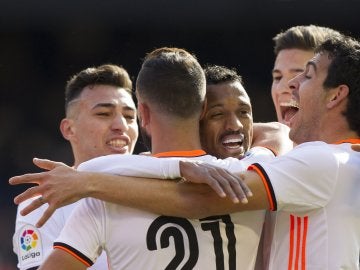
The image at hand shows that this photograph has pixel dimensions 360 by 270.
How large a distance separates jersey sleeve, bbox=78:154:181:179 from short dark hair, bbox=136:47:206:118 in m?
0.25

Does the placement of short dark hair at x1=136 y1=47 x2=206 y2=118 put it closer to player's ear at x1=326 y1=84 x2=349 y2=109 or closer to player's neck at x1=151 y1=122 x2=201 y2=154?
player's neck at x1=151 y1=122 x2=201 y2=154

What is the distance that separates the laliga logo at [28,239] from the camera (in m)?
3.97

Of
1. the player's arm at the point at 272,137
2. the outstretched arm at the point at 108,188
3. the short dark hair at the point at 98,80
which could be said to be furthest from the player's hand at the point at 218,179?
the short dark hair at the point at 98,80

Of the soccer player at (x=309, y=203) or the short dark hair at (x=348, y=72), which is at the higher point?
the short dark hair at (x=348, y=72)

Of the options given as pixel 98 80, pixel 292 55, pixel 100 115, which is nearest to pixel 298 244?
pixel 100 115

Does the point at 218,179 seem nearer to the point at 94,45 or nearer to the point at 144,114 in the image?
the point at 144,114

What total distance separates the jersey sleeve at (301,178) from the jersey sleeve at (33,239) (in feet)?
4.83

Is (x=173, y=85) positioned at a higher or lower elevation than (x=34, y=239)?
higher

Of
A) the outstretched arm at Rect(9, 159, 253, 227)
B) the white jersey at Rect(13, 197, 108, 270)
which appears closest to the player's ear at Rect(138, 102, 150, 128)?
the outstretched arm at Rect(9, 159, 253, 227)

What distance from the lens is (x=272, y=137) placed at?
3809mm

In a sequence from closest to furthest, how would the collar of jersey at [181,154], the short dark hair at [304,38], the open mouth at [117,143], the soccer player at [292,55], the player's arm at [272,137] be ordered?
the collar of jersey at [181,154] < the player's arm at [272,137] < the open mouth at [117,143] < the soccer player at [292,55] < the short dark hair at [304,38]

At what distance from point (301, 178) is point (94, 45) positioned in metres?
7.12

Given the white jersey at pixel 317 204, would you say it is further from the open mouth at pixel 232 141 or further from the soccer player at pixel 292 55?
the soccer player at pixel 292 55

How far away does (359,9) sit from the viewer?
364 inches
